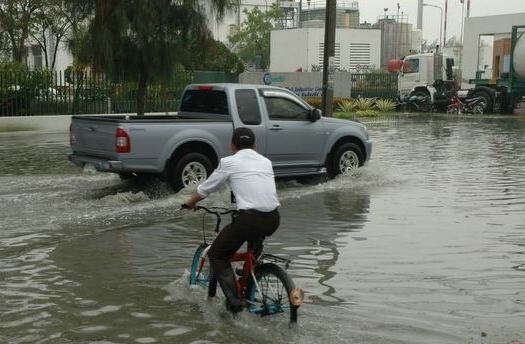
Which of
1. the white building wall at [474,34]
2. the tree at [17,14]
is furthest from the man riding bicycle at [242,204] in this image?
the white building wall at [474,34]

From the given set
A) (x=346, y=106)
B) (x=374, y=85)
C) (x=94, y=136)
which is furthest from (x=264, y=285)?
(x=374, y=85)

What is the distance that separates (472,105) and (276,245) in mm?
29265

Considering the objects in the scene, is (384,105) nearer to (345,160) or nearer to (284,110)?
(345,160)

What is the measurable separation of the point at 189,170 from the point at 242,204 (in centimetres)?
651

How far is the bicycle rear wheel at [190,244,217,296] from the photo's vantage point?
245 inches

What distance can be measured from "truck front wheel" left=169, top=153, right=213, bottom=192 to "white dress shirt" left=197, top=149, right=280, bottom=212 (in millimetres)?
6121

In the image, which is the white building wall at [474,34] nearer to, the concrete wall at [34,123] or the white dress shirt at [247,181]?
the concrete wall at [34,123]

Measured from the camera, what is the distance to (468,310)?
622cm

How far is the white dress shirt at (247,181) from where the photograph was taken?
5.63 meters

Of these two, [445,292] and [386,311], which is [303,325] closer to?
[386,311]

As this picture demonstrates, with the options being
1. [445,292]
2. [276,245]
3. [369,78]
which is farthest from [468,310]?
[369,78]

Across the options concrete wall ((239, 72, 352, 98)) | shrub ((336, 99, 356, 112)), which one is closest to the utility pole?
concrete wall ((239, 72, 352, 98))

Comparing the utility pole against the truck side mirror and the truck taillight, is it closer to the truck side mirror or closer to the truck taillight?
the truck side mirror

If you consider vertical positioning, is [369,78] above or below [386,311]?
above
